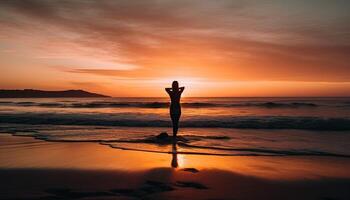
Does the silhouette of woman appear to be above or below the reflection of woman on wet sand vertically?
above

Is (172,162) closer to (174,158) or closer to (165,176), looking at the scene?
(174,158)

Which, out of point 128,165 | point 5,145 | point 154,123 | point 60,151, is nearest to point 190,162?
point 128,165

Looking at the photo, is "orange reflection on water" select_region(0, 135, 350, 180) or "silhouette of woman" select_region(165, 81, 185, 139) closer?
"orange reflection on water" select_region(0, 135, 350, 180)

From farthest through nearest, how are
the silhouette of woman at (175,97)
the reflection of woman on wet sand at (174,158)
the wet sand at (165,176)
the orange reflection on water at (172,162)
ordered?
the silhouette of woman at (175,97) < the reflection of woman on wet sand at (174,158) < the orange reflection on water at (172,162) < the wet sand at (165,176)

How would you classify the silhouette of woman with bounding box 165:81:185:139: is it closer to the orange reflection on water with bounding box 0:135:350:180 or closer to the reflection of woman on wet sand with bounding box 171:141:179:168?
the reflection of woman on wet sand with bounding box 171:141:179:168

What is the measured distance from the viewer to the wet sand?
502 cm

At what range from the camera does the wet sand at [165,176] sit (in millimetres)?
5020

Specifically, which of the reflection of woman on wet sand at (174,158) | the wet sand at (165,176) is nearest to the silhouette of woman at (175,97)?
the reflection of woman on wet sand at (174,158)

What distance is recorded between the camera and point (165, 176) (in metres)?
6.08

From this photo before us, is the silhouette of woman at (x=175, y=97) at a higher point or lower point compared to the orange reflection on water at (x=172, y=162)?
higher

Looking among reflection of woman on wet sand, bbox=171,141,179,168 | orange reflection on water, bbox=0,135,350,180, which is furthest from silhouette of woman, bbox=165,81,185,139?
orange reflection on water, bbox=0,135,350,180

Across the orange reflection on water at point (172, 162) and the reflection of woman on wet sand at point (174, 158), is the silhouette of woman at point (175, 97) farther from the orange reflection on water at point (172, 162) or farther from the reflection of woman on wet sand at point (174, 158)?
the orange reflection on water at point (172, 162)

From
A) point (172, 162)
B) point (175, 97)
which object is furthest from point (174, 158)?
point (175, 97)

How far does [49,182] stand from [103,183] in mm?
971
